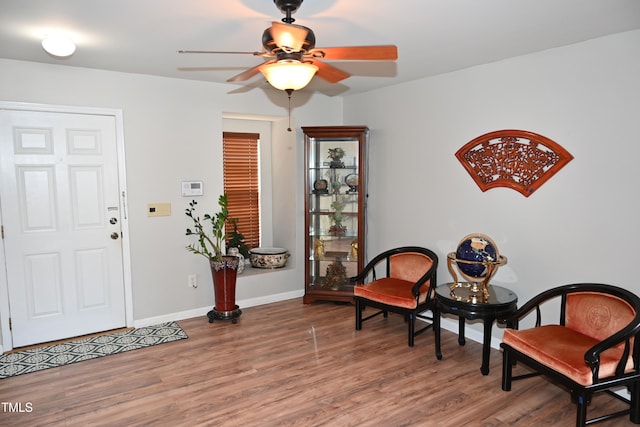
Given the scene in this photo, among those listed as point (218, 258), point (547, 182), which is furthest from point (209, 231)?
point (547, 182)

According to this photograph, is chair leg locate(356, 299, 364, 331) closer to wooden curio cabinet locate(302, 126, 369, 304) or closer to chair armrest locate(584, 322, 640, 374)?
wooden curio cabinet locate(302, 126, 369, 304)

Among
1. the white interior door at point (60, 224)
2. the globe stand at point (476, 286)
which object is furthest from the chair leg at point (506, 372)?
the white interior door at point (60, 224)

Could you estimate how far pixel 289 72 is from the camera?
2.18 meters

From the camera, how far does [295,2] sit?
2.13 m

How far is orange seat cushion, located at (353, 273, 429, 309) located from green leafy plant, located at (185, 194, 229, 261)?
5.00 feet

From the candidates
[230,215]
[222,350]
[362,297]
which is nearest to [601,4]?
[362,297]

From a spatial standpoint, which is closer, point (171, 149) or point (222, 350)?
point (222, 350)

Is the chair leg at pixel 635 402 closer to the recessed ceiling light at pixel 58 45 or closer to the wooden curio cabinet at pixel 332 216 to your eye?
the wooden curio cabinet at pixel 332 216

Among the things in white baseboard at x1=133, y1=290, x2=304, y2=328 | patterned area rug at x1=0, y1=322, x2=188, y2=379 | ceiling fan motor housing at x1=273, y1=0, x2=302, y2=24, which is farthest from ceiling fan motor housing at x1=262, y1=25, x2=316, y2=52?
white baseboard at x1=133, y1=290, x2=304, y2=328

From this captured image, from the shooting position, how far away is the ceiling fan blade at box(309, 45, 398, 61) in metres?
2.16

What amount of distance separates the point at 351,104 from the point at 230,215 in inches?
82.8

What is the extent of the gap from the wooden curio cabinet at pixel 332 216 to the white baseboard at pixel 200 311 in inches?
12.1

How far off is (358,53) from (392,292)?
7.42 ft

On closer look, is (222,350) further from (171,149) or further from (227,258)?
(171,149)
